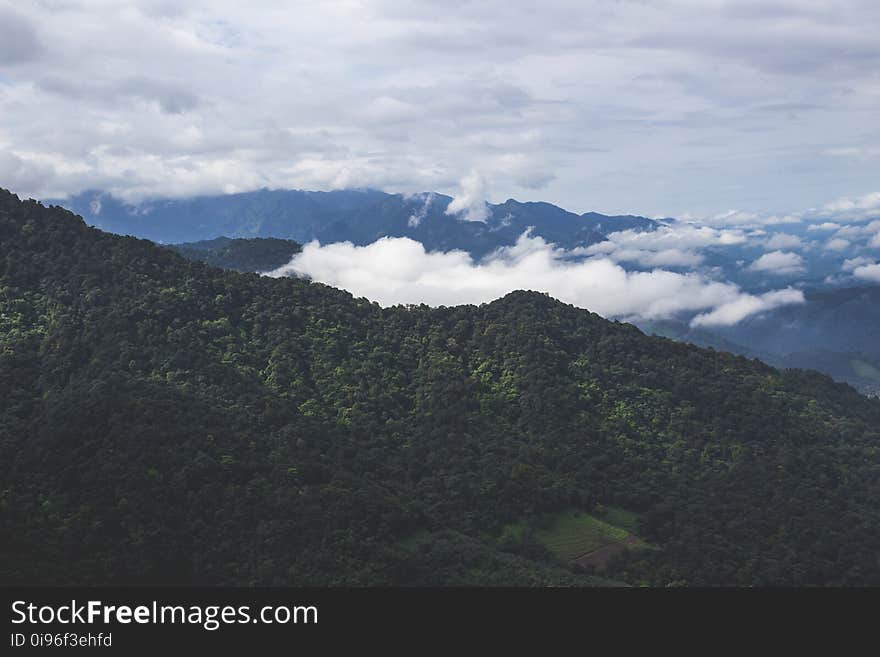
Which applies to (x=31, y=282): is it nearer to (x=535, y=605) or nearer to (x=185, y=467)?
(x=185, y=467)

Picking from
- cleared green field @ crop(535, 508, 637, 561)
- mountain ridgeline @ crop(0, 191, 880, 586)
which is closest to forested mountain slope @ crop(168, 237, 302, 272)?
mountain ridgeline @ crop(0, 191, 880, 586)

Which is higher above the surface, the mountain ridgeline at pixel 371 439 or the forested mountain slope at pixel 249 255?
the forested mountain slope at pixel 249 255

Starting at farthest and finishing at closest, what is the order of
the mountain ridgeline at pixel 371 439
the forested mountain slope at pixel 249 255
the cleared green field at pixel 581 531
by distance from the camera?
the forested mountain slope at pixel 249 255 < the cleared green field at pixel 581 531 < the mountain ridgeline at pixel 371 439

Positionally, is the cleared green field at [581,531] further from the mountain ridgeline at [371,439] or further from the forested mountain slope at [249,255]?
the forested mountain slope at [249,255]

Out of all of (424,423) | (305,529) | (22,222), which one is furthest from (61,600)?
(22,222)

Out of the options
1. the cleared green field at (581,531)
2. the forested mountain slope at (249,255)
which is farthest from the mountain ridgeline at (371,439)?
the forested mountain slope at (249,255)

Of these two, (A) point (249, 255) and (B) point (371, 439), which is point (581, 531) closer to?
(B) point (371, 439)

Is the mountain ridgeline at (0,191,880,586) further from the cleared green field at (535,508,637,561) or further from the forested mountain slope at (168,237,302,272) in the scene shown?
the forested mountain slope at (168,237,302,272)
